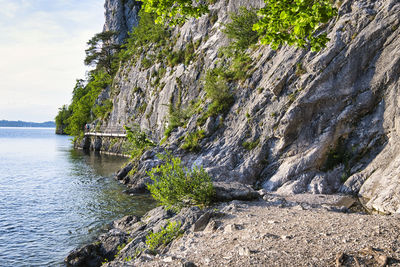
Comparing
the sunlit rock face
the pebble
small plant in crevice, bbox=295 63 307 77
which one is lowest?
the pebble

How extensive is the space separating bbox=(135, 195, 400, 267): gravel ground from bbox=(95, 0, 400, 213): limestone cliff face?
4303mm

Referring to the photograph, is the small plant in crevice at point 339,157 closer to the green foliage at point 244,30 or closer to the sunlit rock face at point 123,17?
the green foliage at point 244,30

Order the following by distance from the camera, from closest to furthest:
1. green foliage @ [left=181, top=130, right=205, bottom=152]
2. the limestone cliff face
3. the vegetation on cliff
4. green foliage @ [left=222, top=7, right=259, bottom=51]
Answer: the vegetation on cliff < the limestone cliff face < green foliage @ [left=181, top=130, right=205, bottom=152] < green foliage @ [left=222, top=7, right=259, bottom=51]

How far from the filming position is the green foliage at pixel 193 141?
1952 cm

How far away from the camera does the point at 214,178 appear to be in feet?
52.6

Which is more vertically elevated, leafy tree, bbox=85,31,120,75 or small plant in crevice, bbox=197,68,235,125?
leafy tree, bbox=85,31,120,75

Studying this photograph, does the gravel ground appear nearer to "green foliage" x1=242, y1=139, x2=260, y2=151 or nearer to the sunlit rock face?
"green foliage" x1=242, y1=139, x2=260, y2=151

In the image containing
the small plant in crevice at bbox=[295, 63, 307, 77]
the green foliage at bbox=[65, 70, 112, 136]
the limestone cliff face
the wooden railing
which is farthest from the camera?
the green foliage at bbox=[65, 70, 112, 136]

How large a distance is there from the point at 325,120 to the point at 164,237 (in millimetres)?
10756

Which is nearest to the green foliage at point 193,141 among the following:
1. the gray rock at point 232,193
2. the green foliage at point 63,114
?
the gray rock at point 232,193

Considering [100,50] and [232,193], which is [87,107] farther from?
[232,193]

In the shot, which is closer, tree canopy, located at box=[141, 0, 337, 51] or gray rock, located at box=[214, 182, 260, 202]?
tree canopy, located at box=[141, 0, 337, 51]

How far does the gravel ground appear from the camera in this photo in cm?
548

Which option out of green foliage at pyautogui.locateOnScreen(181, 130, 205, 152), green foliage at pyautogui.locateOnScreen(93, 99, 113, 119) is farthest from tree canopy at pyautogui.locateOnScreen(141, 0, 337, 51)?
green foliage at pyautogui.locateOnScreen(93, 99, 113, 119)
